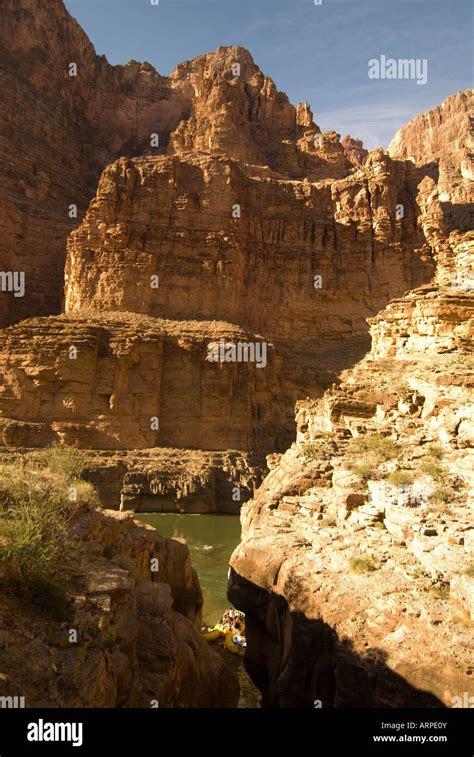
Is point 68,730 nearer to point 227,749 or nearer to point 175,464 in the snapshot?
point 227,749

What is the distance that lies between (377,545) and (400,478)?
6.00ft

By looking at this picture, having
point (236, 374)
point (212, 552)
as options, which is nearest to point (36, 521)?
point (212, 552)

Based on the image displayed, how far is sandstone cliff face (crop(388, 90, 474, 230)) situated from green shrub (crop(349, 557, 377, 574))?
51.5 meters

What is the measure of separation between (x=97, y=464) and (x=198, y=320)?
59.5 feet

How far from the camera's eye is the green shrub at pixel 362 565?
28.7 ft

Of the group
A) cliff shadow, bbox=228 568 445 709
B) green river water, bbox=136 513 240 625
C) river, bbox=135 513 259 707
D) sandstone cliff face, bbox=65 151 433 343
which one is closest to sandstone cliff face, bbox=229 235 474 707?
cliff shadow, bbox=228 568 445 709

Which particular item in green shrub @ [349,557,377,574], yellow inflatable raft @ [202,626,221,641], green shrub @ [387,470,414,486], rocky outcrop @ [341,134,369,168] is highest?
rocky outcrop @ [341,134,369,168]

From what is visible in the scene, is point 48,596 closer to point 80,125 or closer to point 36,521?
point 36,521

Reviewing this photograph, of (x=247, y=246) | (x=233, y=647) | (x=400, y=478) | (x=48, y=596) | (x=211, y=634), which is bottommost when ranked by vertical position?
(x=233, y=647)

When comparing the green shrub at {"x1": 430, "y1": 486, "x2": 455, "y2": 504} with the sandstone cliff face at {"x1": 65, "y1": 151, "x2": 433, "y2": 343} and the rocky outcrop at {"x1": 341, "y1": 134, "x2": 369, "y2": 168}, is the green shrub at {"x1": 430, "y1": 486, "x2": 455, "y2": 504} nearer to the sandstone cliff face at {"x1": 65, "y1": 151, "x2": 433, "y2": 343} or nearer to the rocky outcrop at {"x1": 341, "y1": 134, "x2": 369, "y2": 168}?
the sandstone cliff face at {"x1": 65, "y1": 151, "x2": 433, "y2": 343}

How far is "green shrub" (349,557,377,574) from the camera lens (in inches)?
344

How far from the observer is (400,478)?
10.6m

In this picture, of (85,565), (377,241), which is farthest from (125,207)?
(85,565)

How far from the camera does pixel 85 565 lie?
882cm
